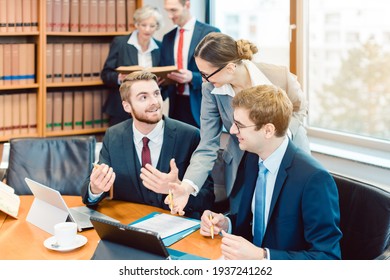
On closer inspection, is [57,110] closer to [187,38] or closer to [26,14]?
[26,14]

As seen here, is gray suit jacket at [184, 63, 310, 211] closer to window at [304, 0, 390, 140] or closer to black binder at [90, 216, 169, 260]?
black binder at [90, 216, 169, 260]

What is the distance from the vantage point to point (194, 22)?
13.6 feet

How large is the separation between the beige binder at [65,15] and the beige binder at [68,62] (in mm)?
134

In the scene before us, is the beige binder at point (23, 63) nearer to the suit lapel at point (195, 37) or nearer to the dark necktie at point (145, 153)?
the suit lapel at point (195, 37)

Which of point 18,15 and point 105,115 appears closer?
point 18,15

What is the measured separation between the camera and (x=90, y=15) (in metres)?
4.66

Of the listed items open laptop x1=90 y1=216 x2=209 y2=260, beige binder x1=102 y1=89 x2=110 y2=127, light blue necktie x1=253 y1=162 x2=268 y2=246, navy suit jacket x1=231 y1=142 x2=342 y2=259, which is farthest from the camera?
beige binder x1=102 y1=89 x2=110 y2=127

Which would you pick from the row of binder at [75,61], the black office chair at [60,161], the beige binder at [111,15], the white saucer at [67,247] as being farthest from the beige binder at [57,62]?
the white saucer at [67,247]

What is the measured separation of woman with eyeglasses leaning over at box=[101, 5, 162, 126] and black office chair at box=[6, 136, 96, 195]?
48.5 inches

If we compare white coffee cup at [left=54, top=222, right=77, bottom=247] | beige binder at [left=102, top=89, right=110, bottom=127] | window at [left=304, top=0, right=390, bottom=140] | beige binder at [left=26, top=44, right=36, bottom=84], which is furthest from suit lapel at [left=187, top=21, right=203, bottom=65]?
white coffee cup at [left=54, top=222, right=77, bottom=247]

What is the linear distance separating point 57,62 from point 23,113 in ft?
1.57

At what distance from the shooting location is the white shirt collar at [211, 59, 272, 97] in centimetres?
247

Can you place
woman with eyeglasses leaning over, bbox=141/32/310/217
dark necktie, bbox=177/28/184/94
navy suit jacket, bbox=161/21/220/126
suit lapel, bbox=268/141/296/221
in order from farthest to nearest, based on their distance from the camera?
dark necktie, bbox=177/28/184/94 → navy suit jacket, bbox=161/21/220/126 → woman with eyeglasses leaning over, bbox=141/32/310/217 → suit lapel, bbox=268/141/296/221

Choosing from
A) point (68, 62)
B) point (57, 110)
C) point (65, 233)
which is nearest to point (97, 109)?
point (57, 110)
